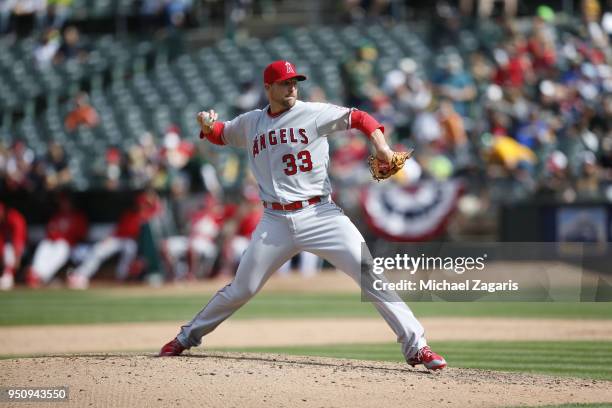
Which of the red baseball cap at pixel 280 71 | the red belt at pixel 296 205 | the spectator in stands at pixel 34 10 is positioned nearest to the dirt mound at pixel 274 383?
the red belt at pixel 296 205

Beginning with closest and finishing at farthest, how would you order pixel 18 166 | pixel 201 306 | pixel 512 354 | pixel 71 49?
1. pixel 512 354
2. pixel 201 306
3. pixel 18 166
4. pixel 71 49

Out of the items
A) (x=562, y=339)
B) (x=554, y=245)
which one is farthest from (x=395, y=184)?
(x=562, y=339)

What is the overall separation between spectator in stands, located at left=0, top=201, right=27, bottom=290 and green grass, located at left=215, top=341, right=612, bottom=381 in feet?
30.7

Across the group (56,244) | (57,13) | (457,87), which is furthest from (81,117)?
(457,87)

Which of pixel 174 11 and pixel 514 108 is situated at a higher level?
pixel 174 11

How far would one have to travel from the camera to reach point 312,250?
6.66m

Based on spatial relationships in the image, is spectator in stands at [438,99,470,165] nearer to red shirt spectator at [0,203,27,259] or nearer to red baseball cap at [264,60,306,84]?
red shirt spectator at [0,203,27,259]

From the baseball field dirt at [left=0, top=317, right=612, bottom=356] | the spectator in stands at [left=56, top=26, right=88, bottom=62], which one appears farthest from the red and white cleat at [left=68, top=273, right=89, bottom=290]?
the spectator in stands at [left=56, top=26, right=88, bottom=62]

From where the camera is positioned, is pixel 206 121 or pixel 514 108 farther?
pixel 514 108

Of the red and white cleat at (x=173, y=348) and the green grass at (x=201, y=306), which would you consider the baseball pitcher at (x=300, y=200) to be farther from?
the green grass at (x=201, y=306)

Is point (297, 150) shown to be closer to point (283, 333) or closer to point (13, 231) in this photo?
point (283, 333)

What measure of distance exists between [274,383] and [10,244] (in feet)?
39.7

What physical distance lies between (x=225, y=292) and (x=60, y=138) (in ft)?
50.0

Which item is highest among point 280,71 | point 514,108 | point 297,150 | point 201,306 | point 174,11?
point 174,11
